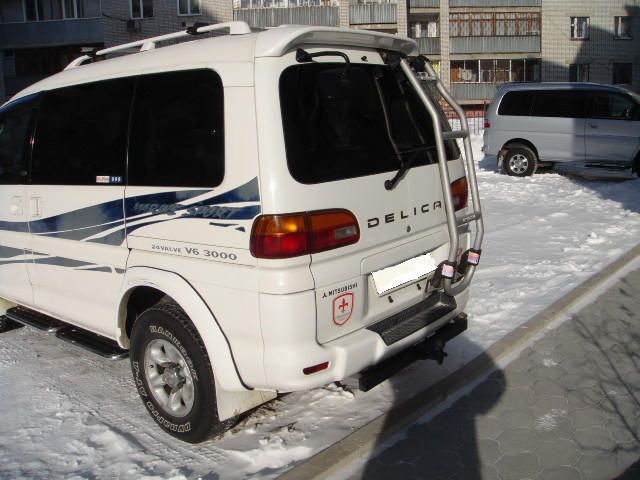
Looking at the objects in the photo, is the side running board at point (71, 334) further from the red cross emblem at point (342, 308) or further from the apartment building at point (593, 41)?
the apartment building at point (593, 41)

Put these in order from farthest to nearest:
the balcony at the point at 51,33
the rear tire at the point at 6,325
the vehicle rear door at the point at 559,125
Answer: the balcony at the point at 51,33, the vehicle rear door at the point at 559,125, the rear tire at the point at 6,325

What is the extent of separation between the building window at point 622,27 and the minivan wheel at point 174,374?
42844 mm

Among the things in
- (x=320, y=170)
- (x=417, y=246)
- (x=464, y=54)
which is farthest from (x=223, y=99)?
(x=464, y=54)

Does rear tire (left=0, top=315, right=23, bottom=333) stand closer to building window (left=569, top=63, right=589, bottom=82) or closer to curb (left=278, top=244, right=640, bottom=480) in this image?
curb (left=278, top=244, right=640, bottom=480)

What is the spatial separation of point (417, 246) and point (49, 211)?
244cm

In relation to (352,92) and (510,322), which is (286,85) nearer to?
(352,92)

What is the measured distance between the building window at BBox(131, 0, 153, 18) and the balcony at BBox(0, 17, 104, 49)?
6.78 ft

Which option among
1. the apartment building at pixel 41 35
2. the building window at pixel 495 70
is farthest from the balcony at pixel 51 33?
the building window at pixel 495 70

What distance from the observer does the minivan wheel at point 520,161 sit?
14031 millimetres

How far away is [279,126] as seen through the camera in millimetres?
2977

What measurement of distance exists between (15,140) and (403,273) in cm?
307

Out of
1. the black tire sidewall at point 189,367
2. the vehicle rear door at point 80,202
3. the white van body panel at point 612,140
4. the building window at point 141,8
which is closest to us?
the black tire sidewall at point 189,367

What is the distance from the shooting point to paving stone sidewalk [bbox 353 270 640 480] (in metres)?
3.22

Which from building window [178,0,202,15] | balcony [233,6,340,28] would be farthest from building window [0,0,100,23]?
balcony [233,6,340,28]
